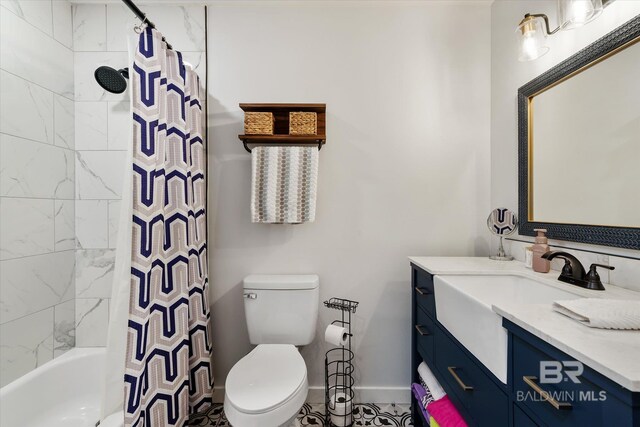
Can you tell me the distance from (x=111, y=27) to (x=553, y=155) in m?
2.62

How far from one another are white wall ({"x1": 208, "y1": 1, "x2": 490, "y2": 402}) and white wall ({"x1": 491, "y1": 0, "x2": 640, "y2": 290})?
7 cm

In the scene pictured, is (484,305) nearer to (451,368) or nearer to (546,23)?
(451,368)

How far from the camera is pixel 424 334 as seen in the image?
1.36 metres

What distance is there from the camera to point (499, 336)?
80 cm

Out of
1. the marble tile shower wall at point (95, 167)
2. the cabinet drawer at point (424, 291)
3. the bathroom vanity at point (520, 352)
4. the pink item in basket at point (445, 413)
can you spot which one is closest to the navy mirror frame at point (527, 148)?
the bathroom vanity at point (520, 352)

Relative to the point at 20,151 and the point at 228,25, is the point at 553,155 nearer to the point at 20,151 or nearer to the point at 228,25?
the point at 228,25

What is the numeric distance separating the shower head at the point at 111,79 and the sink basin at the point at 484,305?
204cm

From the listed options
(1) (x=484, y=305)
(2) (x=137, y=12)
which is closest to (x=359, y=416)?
(1) (x=484, y=305)

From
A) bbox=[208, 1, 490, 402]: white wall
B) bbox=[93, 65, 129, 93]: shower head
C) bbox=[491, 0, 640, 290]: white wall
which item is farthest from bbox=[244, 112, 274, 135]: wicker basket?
bbox=[491, 0, 640, 290]: white wall

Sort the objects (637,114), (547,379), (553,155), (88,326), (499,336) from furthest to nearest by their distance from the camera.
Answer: (88,326)
(553,155)
(637,114)
(499,336)
(547,379)

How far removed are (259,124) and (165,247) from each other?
828 mm

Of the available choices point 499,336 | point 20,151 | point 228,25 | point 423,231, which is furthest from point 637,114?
point 20,151

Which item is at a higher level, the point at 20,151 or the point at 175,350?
Answer: the point at 20,151

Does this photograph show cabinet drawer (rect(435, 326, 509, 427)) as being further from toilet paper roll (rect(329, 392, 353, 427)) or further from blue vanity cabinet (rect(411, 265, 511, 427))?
toilet paper roll (rect(329, 392, 353, 427))
